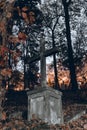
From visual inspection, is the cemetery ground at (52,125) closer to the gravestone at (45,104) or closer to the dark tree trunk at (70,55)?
the gravestone at (45,104)

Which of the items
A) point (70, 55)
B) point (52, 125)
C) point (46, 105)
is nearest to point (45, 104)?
point (46, 105)

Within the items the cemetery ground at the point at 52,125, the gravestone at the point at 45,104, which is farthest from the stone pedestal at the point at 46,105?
the cemetery ground at the point at 52,125

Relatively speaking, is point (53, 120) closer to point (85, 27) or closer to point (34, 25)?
point (34, 25)

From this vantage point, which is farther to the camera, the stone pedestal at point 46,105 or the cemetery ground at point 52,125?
the stone pedestal at point 46,105

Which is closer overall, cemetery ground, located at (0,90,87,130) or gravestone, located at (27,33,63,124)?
cemetery ground, located at (0,90,87,130)

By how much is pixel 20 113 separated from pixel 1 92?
3.52 m

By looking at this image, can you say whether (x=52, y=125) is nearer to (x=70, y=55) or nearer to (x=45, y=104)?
(x=45, y=104)

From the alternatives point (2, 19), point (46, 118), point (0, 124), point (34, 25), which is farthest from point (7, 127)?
point (34, 25)

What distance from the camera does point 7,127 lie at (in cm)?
1306

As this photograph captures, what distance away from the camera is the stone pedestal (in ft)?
45.3

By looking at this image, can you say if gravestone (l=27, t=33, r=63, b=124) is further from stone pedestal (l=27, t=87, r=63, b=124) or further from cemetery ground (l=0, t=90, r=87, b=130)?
cemetery ground (l=0, t=90, r=87, b=130)

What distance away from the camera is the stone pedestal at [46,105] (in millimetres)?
13812

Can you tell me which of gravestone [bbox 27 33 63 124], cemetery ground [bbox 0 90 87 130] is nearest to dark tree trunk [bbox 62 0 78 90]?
cemetery ground [bbox 0 90 87 130]

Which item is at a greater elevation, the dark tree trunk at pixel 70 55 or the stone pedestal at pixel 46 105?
the dark tree trunk at pixel 70 55
